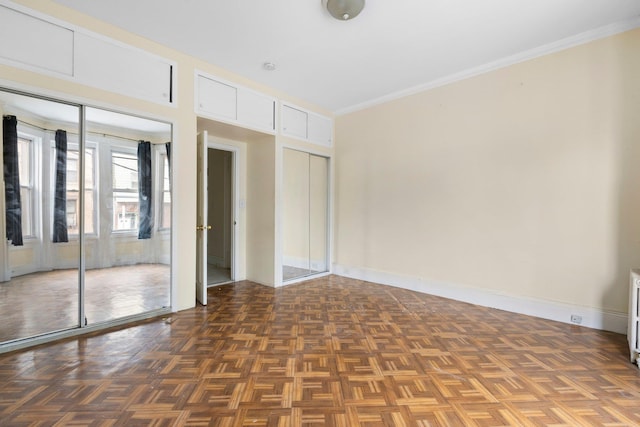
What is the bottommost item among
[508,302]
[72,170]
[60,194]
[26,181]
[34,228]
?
[508,302]

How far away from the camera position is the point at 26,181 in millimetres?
2617

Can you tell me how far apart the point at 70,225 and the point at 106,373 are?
147 cm

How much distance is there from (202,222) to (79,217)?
1236mm

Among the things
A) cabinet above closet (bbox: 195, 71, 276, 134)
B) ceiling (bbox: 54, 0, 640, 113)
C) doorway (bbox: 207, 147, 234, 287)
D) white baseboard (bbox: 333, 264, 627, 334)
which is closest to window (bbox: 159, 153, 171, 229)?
cabinet above closet (bbox: 195, 71, 276, 134)

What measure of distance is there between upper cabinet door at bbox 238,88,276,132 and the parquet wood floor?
8.49ft

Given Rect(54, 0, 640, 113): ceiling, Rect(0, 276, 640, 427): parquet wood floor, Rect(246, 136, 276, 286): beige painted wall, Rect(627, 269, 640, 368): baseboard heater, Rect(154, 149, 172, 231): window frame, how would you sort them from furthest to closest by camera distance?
Rect(246, 136, 276, 286): beige painted wall
Rect(154, 149, 172, 231): window frame
Rect(54, 0, 640, 113): ceiling
Rect(627, 269, 640, 368): baseboard heater
Rect(0, 276, 640, 427): parquet wood floor

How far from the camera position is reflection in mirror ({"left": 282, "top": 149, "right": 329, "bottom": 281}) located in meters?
4.89

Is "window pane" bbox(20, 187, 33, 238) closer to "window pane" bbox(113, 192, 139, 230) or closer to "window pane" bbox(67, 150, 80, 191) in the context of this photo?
"window pane" bbox(67, 150, 80, 191)

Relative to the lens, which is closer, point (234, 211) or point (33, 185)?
point (33, 185)

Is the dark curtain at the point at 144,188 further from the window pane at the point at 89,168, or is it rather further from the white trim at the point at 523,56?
the white trim at the point at 523,56

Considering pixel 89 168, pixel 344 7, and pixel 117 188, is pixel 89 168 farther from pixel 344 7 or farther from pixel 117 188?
pixel 344 7

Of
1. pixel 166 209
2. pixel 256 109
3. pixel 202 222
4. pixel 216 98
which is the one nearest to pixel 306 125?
pixel 256 109

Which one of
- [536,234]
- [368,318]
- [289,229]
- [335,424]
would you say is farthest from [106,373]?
[536,234]

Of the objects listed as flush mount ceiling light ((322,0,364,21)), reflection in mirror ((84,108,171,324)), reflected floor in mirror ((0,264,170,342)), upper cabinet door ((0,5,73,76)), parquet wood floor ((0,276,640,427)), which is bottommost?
parquet wood floor ((0,276,640,427))
